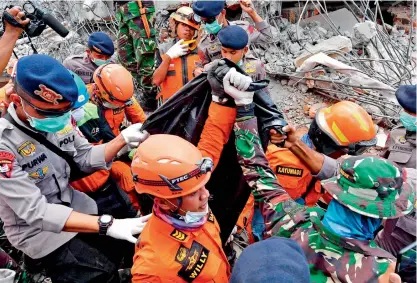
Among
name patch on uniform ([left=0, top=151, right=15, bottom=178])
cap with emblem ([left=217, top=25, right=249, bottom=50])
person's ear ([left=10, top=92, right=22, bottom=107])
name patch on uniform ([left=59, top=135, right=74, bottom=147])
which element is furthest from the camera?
cap with emblem ([left=217, top=25, right=249, bottom=50])

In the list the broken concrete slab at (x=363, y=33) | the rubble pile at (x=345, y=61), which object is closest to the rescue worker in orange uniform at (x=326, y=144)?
the rubble pile at (x=345, y=61)

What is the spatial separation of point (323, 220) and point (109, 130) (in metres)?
2.16

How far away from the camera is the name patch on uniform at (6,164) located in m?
2.18

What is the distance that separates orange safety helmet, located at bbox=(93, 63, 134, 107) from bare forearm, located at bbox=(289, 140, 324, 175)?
159 cm

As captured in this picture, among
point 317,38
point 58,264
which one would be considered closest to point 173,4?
point 317,38

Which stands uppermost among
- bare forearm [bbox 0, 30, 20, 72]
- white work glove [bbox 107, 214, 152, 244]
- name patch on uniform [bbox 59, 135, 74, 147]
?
bare forearm [bbox 0, 30, 20, 72]

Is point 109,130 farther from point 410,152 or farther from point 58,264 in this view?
point 410,152

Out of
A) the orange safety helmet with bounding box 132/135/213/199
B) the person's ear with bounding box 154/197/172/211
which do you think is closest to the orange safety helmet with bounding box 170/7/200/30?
the orange safety helmet with bounding box 132/135/213/199

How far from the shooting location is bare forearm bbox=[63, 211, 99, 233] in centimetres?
233

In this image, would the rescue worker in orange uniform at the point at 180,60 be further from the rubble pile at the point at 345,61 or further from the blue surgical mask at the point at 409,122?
the blue surgical mask at the point at 409,122

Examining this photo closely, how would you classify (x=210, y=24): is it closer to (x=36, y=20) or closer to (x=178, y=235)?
(x=36, y=20)

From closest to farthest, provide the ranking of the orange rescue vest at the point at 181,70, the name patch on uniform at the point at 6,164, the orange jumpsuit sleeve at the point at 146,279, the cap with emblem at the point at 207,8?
the orange jumpsuit sleeve at the point at 146,279 < the name patch on uniform at the point at 6,164 < the cap with emblem at the point at 207,8 < the orange rescue vest at the point at 181,70

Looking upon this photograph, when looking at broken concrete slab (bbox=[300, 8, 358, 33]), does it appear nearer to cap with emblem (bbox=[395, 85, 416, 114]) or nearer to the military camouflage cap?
cap with emblem (bbox=[395, 85, 416, 114])

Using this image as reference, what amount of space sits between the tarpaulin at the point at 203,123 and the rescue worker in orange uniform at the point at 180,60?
1920mm
